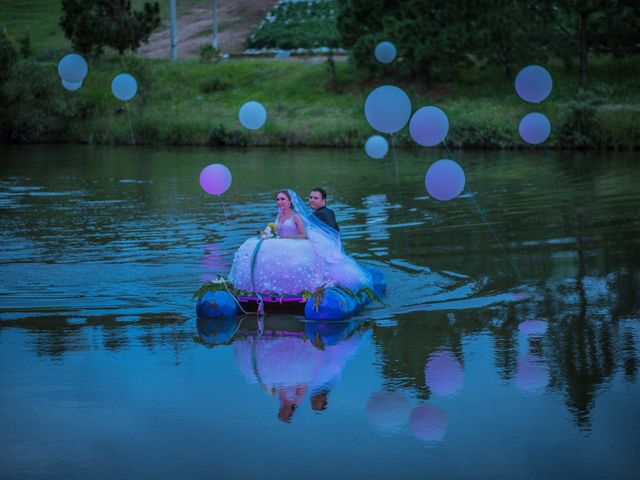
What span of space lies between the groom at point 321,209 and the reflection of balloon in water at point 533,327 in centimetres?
275

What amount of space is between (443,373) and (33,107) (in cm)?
3968

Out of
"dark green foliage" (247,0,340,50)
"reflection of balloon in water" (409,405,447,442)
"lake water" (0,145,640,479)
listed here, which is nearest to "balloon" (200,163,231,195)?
"lake water" (0,145,640,479)

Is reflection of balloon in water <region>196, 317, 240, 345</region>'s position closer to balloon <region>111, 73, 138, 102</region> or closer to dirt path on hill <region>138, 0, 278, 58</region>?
balloon <region>111, 73, 138, 102</region>

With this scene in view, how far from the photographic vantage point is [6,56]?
4312 centimetres

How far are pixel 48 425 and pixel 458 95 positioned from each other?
4021 centimetres

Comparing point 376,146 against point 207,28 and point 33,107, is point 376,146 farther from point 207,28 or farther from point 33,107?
point 207,28

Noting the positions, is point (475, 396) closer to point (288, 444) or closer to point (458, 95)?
point (288, 444)

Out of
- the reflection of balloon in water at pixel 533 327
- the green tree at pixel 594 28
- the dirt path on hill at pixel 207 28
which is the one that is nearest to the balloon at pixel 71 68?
the reflection of balloon in water at pixel 533 327

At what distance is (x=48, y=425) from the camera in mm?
7273

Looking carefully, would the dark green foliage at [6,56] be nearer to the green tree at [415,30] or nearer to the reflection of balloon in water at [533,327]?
the green tree at [415,30]

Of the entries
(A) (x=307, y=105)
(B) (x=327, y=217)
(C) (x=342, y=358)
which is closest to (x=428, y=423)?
(C) (x=342, y=358)

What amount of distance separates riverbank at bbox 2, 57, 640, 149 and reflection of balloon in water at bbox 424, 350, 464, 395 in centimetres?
2910

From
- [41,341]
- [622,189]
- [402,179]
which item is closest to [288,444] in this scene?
[41,341]

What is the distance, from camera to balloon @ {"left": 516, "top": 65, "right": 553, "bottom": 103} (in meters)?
16.3
